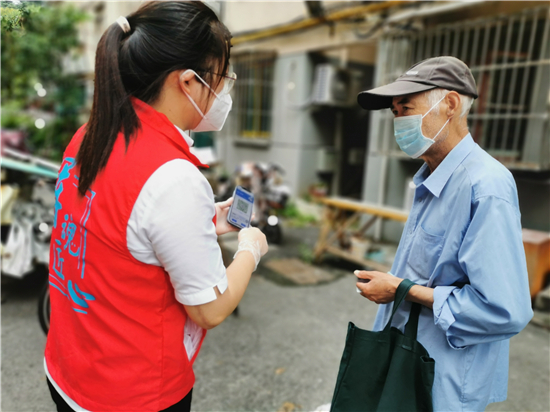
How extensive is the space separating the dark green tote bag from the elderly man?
0.22ft

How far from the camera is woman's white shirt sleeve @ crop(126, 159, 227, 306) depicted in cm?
94

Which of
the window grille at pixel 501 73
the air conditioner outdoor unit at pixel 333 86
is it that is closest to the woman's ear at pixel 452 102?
the window grille at pixel 501 73

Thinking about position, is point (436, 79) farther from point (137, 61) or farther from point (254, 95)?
point (254, 95)

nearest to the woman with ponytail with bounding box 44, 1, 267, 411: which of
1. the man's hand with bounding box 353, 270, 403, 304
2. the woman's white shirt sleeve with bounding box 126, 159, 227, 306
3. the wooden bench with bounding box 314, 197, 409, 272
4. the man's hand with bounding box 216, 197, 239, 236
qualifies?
the woman's white shirt sleeve with bounding box 126, 159, 227, 306

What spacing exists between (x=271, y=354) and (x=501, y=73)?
439cm

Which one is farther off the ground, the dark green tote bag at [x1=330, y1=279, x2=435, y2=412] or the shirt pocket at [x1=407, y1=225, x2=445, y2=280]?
the shirt pocket at [x1=407, y1=225, x2=445, y2=280]

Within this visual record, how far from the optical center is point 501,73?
16.5ft

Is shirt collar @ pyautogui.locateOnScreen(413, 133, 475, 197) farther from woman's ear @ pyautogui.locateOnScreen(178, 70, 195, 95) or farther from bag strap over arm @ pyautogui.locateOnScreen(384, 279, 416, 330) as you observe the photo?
woman's ear @ pyautogui.locateOnScreen(178, 70, 195, 95)

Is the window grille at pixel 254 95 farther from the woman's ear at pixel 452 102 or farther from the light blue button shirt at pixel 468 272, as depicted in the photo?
the light blue button shirt at pixel 468 272

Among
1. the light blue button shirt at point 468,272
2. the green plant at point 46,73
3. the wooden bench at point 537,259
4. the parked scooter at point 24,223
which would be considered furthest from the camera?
the green plant at point 46,73

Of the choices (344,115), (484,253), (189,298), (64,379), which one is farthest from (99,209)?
(344,115)

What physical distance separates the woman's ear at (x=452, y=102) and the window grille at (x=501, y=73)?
3.75 meters

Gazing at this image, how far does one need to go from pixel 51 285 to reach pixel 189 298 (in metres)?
0.52

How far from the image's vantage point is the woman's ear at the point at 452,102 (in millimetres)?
1354
